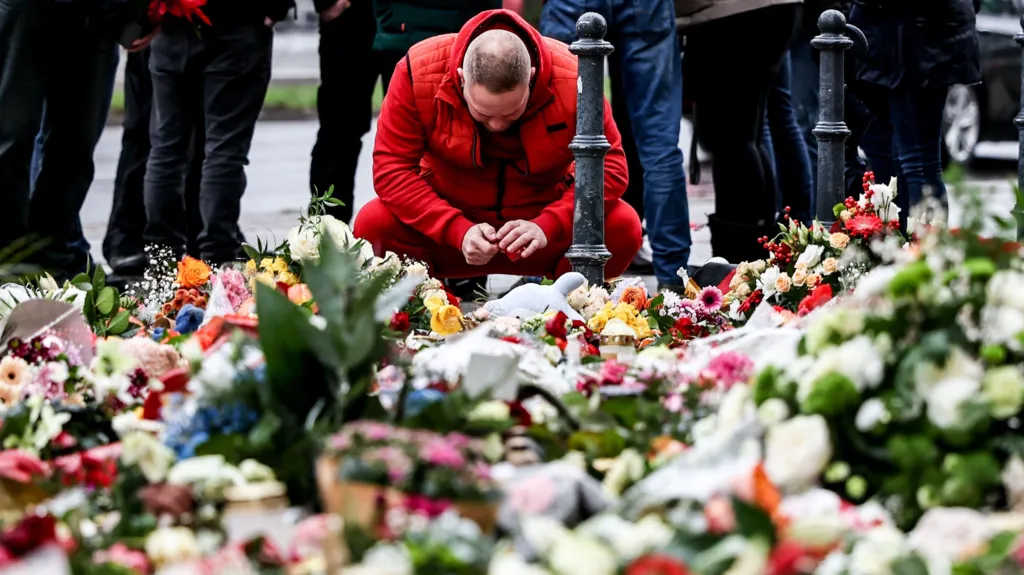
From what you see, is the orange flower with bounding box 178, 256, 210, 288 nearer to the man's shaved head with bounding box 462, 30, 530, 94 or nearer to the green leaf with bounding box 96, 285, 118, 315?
the green leaf with bounding box 96, 285, 118, 315

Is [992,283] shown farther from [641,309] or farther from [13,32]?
[13,32]

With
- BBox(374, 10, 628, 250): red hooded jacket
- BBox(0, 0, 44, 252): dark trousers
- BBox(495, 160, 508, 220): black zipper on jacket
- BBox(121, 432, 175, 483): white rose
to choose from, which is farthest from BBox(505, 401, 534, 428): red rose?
BBox(0, 0, 44, 252): dark trousers

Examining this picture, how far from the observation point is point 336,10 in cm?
592

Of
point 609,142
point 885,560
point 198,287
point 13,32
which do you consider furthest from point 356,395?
point 13,32

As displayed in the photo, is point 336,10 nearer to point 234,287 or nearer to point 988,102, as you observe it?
point 234,287

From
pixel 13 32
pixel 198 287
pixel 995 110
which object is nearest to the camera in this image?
pixel 198 287

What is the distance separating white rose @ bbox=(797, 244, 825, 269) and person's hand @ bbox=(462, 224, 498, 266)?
978 mm

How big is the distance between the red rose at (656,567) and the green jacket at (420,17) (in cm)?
407

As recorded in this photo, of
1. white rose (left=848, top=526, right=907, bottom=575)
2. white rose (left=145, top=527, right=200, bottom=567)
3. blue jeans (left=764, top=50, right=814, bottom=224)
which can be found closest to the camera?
white rose (left=848, top=526, right=907, bottom=575)

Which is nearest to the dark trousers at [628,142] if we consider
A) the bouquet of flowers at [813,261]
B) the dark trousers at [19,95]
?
the dark trousers at [19,95]

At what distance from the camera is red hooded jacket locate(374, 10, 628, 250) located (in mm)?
4723

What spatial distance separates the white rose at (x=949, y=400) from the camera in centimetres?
191

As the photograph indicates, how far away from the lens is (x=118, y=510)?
6.74 feet

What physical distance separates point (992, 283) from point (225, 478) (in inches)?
36.7
